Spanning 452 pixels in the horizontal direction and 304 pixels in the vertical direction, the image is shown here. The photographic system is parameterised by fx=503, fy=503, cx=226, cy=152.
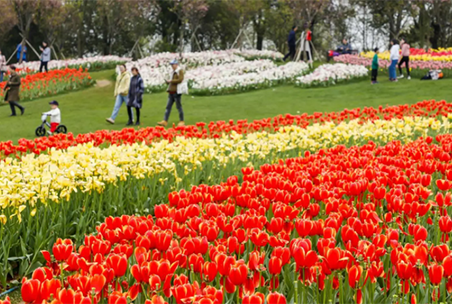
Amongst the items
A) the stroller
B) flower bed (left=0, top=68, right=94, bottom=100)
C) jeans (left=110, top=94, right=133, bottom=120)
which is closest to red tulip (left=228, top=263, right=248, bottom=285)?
the stroller

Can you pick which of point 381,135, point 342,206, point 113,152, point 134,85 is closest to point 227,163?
point 113,152

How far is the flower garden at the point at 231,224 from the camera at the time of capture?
7.79 ft

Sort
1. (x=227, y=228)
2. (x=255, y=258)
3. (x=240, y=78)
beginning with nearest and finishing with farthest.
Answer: (x=255, y=258)
(x=227, y=228)
(x=240, y=78)

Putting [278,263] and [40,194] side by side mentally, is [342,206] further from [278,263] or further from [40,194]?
[40,194]

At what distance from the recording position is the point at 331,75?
22531mm

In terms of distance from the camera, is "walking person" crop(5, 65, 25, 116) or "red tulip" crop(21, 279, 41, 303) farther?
"walking person" crop(5, 65, 25, 116)

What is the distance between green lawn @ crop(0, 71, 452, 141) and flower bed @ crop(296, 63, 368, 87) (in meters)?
0.61

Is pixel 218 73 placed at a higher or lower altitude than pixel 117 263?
higher

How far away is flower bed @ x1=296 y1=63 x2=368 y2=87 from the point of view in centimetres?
2222

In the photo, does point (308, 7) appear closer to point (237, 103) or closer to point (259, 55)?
point (259, 55)

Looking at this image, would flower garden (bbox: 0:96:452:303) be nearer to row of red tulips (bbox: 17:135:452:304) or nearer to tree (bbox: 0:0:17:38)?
row of red tulips (bbox: 17:135:452:304)

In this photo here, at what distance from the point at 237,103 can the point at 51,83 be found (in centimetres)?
955

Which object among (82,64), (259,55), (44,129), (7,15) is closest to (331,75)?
(259,55)

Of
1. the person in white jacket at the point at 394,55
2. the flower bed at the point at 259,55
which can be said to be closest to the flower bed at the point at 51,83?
the flower bed at the point at 259,55
